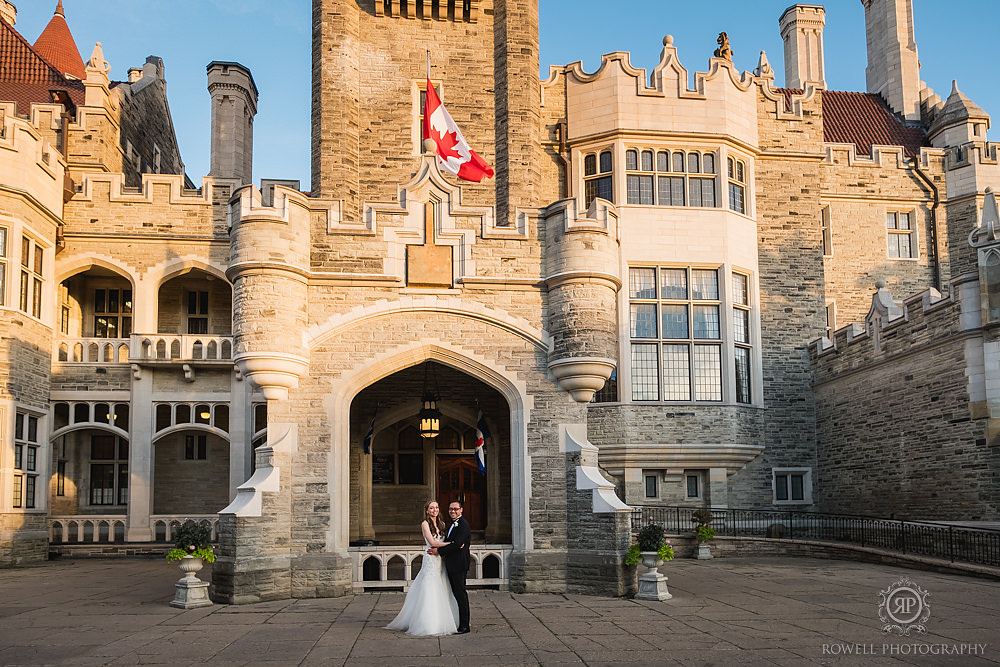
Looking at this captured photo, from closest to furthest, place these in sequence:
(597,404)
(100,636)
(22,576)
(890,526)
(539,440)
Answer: (100,636) < (539,440) < (22,576) < (890,526) < (597,404)

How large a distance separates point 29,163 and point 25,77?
27.1ft

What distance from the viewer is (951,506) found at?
17.0 meters

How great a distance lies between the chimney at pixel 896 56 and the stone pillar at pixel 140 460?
24580mm

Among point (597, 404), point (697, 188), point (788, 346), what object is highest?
point (697, 188)

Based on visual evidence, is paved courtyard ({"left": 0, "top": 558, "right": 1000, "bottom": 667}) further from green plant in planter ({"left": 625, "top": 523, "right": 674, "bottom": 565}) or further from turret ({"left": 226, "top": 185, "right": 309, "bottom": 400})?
turret ({"left": 226, "top": 185, "right": 309, "bottom": 400})

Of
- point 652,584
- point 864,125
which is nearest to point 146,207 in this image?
point 652,584

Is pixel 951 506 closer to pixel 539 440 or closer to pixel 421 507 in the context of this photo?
pixel 539 440

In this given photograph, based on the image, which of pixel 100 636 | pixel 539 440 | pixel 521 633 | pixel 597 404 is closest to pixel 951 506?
pixel 597 404

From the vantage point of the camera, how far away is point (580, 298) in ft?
Result: 46.5

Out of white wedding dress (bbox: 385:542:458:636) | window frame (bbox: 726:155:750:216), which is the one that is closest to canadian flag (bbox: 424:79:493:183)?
window frame (bbox: 726:155:750:216)

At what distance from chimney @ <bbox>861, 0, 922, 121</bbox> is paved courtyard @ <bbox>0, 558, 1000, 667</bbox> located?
20.3m

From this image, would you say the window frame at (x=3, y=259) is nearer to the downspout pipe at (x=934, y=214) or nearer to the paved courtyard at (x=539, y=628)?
the paved courtyard at (x=539, y=628)

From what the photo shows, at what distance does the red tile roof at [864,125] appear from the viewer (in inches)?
1094

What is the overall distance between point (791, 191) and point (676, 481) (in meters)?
7.77
